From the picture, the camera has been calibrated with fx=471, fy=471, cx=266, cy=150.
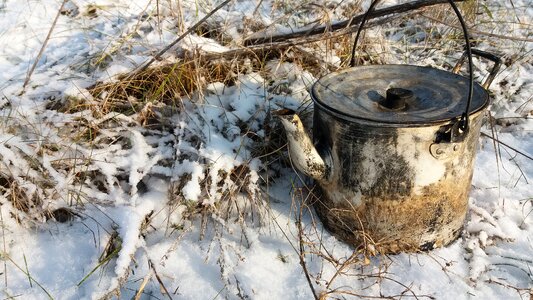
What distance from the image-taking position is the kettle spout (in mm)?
1505

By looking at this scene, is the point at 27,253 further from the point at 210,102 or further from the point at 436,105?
the point at 436,105

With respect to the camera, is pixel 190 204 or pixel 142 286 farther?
pixel 190 204

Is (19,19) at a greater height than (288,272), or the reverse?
(19,19)

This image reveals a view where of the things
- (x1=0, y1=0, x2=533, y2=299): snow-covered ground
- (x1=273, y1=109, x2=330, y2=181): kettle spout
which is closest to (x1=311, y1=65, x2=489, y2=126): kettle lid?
(x1=273, y1=109, x2=330, y2=181): kettle spout

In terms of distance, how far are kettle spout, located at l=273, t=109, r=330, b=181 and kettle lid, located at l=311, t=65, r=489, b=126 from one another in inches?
4.5

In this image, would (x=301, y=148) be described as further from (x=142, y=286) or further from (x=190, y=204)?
(x=142, y=286)

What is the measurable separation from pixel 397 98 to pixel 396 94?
0.05 ft

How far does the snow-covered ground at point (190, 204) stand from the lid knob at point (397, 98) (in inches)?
20.0

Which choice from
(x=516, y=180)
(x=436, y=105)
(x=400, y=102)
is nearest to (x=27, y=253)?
(x=400, y=102)

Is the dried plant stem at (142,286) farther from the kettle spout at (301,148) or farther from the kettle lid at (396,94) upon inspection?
the kettle lid at (396,94)

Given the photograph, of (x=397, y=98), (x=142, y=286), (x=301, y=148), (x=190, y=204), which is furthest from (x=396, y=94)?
(x=142, y=286)

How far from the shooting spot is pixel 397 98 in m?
1.54

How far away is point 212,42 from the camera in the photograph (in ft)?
7.46

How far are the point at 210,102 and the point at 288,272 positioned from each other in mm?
889
